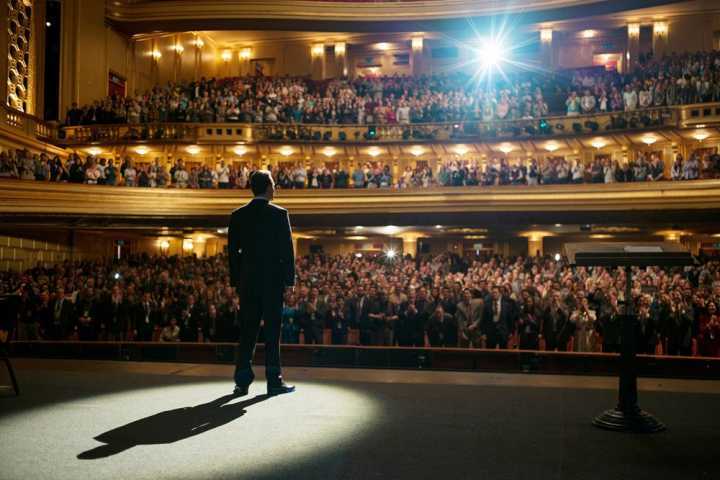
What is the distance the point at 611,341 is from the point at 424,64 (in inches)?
1150

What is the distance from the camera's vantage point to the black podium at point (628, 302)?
12.2 feet

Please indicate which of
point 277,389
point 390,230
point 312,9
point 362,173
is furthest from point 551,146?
point 277,389

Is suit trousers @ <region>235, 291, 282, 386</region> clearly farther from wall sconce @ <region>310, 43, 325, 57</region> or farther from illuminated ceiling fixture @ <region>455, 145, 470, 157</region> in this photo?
wall sconce @ <region>310, 43, 325, 57</region>

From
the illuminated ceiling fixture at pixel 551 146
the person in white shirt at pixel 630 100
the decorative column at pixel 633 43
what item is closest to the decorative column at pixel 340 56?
the illuminated ceiling fixture at pixel 551 146

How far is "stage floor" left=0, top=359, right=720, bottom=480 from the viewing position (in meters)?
2.84

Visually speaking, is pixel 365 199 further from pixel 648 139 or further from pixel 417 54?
pixel 417 54

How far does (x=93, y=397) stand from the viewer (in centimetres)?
443

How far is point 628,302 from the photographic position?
14.1ft

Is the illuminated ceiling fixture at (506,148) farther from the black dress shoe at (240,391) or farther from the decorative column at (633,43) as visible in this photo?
the black dress shoe at (240,391)

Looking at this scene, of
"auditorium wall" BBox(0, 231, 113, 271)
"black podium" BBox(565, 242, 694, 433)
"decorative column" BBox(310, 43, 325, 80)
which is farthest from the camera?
"decorative column" BBox(310, 43, 325, 80)

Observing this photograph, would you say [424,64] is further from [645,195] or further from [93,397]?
[93,397]

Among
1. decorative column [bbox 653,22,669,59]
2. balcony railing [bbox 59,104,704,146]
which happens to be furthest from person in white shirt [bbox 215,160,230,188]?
decorative column [bbox 653,22,669,59]

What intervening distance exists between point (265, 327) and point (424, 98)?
68.4ft

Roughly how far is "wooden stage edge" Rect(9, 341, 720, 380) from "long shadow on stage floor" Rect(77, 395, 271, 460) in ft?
9.51
